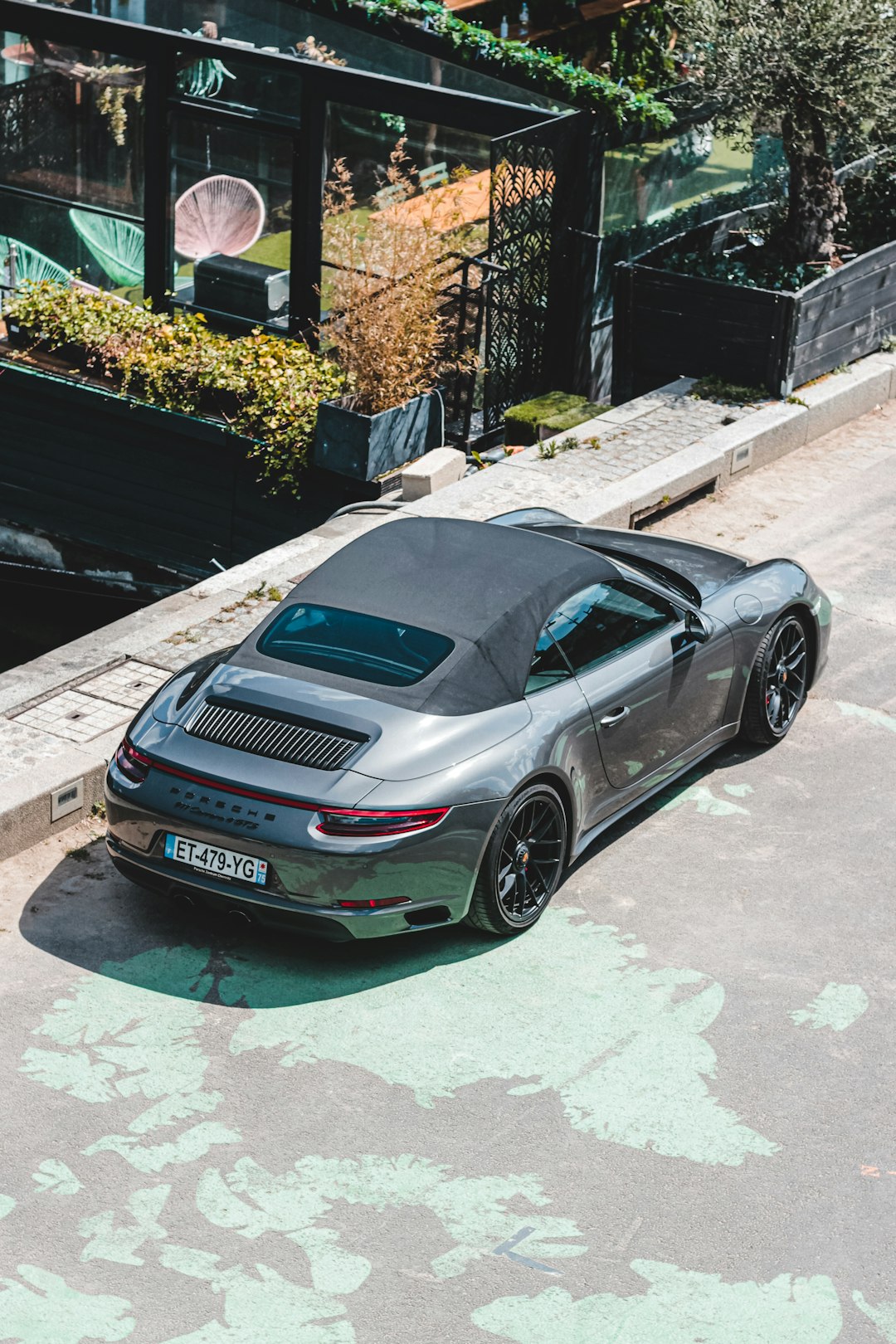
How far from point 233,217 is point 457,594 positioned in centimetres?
848

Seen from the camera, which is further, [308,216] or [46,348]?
[46,348]

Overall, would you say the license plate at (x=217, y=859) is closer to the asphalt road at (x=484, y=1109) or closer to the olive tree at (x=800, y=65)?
the asphalt road at (x=484, y=1109)

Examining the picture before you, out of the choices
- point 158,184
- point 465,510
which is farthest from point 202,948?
point 158,184

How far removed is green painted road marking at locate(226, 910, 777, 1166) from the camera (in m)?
5.79

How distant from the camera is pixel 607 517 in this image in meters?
10.9

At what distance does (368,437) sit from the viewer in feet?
39.7

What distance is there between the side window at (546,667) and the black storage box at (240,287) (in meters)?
8.07

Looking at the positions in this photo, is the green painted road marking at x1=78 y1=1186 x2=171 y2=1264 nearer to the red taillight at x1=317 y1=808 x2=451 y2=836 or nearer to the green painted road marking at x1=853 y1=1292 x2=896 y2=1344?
the red taillight at x1=317 y1=808 x2=451 y2=836

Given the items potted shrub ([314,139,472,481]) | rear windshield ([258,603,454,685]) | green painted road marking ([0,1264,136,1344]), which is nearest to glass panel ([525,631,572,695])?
rear windshield ([258,603,454,685])

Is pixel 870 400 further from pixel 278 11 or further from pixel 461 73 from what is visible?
pixel 278 11

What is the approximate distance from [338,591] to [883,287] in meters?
8.93

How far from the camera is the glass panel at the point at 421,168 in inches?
527

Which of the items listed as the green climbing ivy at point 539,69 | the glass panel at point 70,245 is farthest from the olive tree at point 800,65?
the glass panel at point 70,245

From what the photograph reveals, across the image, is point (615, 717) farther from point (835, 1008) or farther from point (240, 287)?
point (240, 287)
